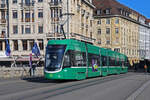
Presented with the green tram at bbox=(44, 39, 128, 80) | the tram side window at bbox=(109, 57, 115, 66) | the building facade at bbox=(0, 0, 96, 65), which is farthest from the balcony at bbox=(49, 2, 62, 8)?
the green tram at bbox=(44, 39, 128, 80)

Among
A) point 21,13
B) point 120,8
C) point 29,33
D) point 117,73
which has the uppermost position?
point 120,8

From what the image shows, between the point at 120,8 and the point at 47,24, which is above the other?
the point at 120,8

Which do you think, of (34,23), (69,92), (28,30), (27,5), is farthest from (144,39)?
(69,92)

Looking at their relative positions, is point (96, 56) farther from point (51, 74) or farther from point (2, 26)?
point (2, 26)

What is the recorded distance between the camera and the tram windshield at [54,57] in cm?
2241

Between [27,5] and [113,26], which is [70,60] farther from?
[113,26]

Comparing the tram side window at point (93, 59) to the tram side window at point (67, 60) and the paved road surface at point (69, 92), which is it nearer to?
the tram side window at point (67, 60)

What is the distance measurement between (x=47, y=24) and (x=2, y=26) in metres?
9.31

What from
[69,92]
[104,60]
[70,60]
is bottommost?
[69,92]

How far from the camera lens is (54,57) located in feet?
74.2

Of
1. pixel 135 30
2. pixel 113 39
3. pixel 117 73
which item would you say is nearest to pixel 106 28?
pixel 113 39

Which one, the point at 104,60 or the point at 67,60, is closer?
the point at 67,60

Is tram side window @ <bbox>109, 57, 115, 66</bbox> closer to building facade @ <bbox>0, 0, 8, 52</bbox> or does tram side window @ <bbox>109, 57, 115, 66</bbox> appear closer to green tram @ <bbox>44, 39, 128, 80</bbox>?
green tram @ <bbox>44, 39, 128, 80</bbox>

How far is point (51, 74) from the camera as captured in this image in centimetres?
2234
